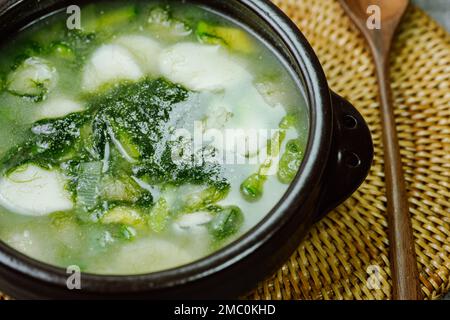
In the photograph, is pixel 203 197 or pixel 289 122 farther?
pixel 289 122

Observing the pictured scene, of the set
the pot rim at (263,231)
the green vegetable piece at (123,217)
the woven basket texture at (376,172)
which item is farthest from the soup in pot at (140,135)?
the woven basket texture at (376,172)

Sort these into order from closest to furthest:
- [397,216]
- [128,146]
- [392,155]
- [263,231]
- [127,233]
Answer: [263,231]
[127,233]
[128,146]
[397,216]
[392,155]

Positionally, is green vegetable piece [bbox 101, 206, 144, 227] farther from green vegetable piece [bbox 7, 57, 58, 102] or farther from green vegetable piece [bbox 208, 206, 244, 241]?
green vegetable piece [bbox 7, 57, 58, 102]

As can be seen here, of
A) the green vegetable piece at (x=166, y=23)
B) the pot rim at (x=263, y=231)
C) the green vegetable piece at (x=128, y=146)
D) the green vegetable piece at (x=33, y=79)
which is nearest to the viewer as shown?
the pot rim at (x=263, y=231)

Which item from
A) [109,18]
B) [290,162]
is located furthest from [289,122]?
[109,18]

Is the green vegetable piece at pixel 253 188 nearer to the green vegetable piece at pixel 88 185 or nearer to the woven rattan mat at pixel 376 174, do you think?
the woven rattan mat at pixel 376 174

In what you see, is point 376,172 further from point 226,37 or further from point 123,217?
point 123,217
